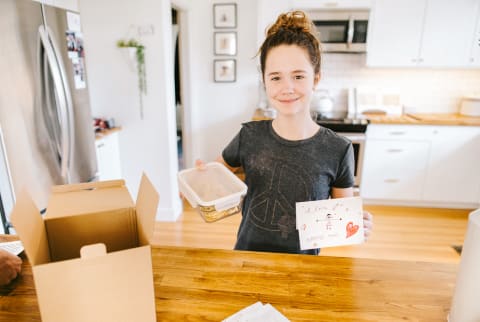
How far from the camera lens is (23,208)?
1.91ft

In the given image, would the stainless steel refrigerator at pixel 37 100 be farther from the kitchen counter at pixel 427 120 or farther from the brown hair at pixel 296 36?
the kitchen counter at pixel 427 120

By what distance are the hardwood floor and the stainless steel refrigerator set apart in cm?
114

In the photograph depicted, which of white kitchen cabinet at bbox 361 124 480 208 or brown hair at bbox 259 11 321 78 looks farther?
white kitchen cabinet at bbox 361 124 480 208

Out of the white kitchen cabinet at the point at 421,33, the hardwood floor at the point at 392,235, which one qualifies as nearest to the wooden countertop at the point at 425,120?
the white kitchen cabinet at the point at 421,33

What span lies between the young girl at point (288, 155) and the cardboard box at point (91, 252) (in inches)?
20.6

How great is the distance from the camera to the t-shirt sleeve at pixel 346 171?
1139 millimetres

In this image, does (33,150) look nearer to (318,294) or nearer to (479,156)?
(318,294)

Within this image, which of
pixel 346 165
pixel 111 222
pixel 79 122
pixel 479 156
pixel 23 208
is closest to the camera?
pixel 23 208

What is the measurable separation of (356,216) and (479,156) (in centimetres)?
325

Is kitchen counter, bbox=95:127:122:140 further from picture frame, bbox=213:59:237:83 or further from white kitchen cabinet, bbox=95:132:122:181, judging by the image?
picture frame, bbox=213:59:237:83

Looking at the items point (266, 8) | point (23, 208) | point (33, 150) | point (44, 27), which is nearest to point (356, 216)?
point (23, 208)

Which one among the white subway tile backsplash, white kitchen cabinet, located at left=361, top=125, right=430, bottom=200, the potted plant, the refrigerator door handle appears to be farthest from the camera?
the white subway tile backsplash

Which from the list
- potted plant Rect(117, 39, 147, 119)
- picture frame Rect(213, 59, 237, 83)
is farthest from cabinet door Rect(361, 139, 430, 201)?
potted plant Rect(117, 39, 147, 119)

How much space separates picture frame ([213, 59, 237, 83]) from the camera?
13.5 feet
